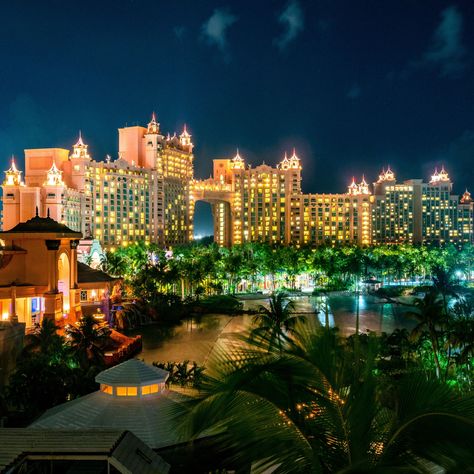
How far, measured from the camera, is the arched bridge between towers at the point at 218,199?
424 ft

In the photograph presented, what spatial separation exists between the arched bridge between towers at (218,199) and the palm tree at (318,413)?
397 ft

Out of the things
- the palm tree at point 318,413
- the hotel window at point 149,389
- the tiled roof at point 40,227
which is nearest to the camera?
the palm tree at point 318,413

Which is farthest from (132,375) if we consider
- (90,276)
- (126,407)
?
(90,276)

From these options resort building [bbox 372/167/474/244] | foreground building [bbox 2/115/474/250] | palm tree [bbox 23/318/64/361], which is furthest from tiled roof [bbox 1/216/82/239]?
resort building [bbox 372/167/474/244]

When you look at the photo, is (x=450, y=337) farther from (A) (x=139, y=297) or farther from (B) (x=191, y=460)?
(A) (x=139, y=297)

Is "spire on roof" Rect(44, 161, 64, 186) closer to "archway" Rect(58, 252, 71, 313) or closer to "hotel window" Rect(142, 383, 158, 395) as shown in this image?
"archway" Rect(58, 252, 71, 313)

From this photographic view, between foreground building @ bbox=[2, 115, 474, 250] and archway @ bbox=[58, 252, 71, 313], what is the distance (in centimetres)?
5652

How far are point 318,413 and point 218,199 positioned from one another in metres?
127

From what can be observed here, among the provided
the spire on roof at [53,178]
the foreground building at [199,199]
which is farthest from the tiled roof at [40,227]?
the spire on roof at [53,178]

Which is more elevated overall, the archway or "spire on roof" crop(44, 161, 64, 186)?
"spire on roof" crop(44, 161, 64, 186)

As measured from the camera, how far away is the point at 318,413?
5207 millimetres

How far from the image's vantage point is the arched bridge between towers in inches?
5094

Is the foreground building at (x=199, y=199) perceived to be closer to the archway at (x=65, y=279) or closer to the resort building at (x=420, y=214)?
the resort building at (x=420, y=214)

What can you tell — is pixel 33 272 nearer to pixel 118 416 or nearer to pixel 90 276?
pixel 90 276
